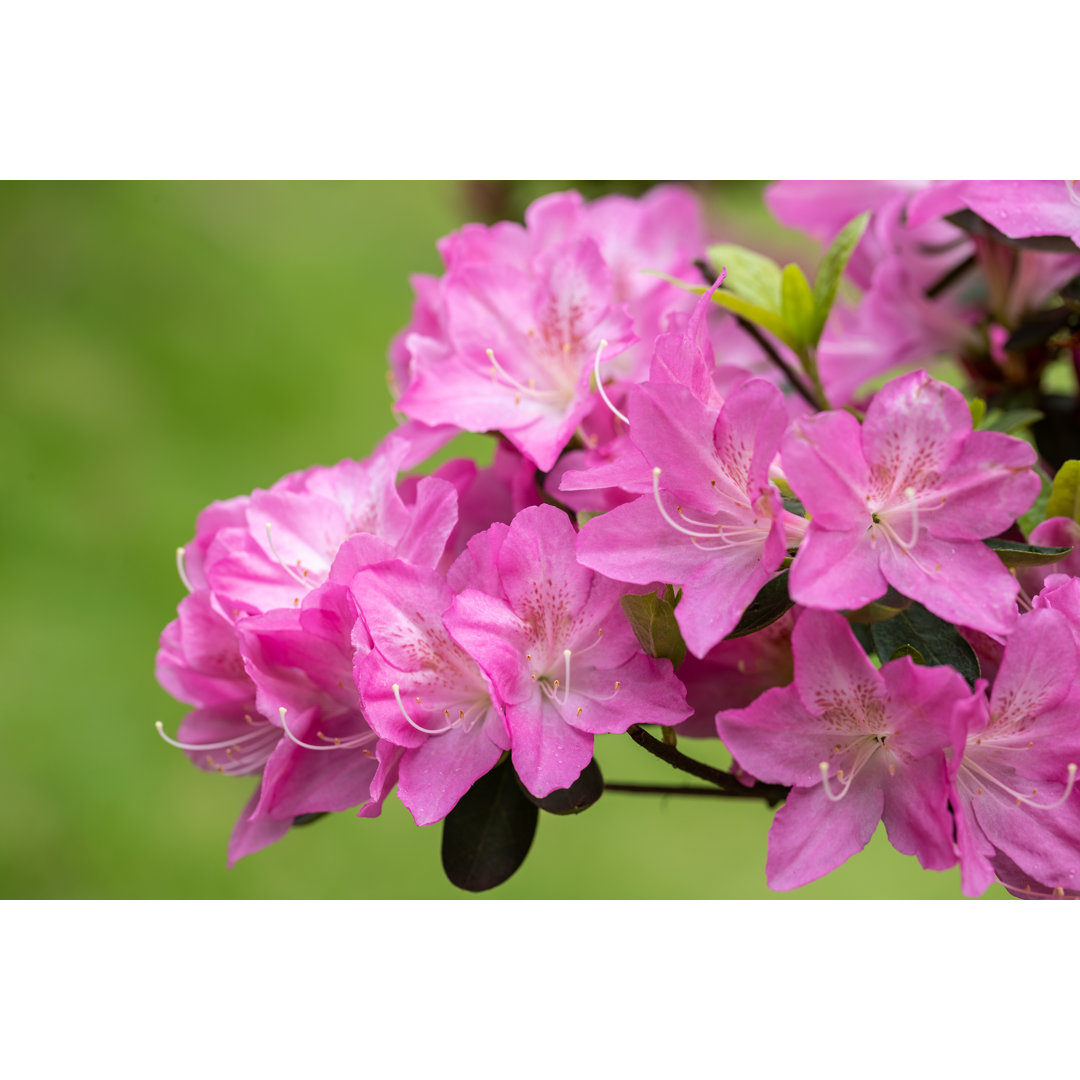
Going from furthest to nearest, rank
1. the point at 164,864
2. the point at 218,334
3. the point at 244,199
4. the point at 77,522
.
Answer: the point at 244,199
the point at 218,334
the point at 77,522
the point at 164,864

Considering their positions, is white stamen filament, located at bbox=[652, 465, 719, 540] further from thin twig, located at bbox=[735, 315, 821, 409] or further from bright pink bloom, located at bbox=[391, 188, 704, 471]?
thin twig, located at bbox=[735, 315, 821, 409]

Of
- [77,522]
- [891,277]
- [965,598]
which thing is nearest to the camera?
[965,598]

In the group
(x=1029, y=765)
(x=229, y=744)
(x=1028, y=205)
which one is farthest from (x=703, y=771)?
(x=1028, y=205)

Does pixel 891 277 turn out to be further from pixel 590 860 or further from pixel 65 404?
pixel 65 404

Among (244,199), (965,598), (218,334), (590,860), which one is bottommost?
(590,860)

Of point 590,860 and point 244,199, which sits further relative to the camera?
point 244,199

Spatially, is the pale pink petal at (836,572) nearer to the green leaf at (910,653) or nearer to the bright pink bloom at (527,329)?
the green leaf at (910,653)

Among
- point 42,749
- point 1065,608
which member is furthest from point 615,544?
point 42,749
